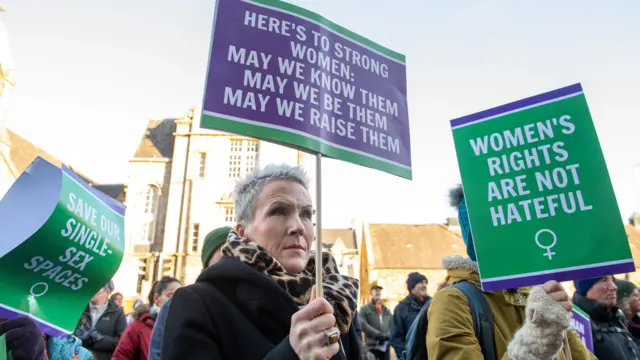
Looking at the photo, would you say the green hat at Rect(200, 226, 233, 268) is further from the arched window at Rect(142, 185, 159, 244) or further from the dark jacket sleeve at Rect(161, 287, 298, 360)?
the arched window at Rect(142, 185, 159, 244)

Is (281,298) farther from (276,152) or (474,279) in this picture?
(276,152)

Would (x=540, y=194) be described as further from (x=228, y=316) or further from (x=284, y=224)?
(x=228, y=316)

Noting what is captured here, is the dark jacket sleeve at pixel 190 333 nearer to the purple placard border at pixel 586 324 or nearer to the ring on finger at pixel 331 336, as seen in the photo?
the ring on finger at pixel 331 336

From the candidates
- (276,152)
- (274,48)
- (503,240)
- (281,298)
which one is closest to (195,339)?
(281,298)

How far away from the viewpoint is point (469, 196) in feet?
7.82

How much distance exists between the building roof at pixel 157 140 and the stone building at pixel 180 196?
0.32 ft

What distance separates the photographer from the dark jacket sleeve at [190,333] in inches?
66.1

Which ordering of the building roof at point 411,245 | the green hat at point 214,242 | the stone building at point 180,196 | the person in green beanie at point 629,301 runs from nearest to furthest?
the green hat at point 214,242
the person in green beanie at point 629,301
the stone building at point 180,196
the building roof at point 411,245

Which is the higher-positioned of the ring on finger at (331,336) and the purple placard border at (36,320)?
the purple placard border at (36,320)

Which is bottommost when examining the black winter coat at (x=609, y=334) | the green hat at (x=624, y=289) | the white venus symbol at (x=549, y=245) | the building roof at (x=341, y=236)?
the black winter coat at (x=609, y=334)

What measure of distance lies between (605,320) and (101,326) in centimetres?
571

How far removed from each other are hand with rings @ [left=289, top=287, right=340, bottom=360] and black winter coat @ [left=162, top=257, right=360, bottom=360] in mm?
301

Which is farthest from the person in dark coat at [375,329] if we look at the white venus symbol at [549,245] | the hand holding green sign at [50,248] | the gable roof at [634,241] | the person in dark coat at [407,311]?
the gable roof at [634,241]

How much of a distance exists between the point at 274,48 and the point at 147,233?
31768 mm
